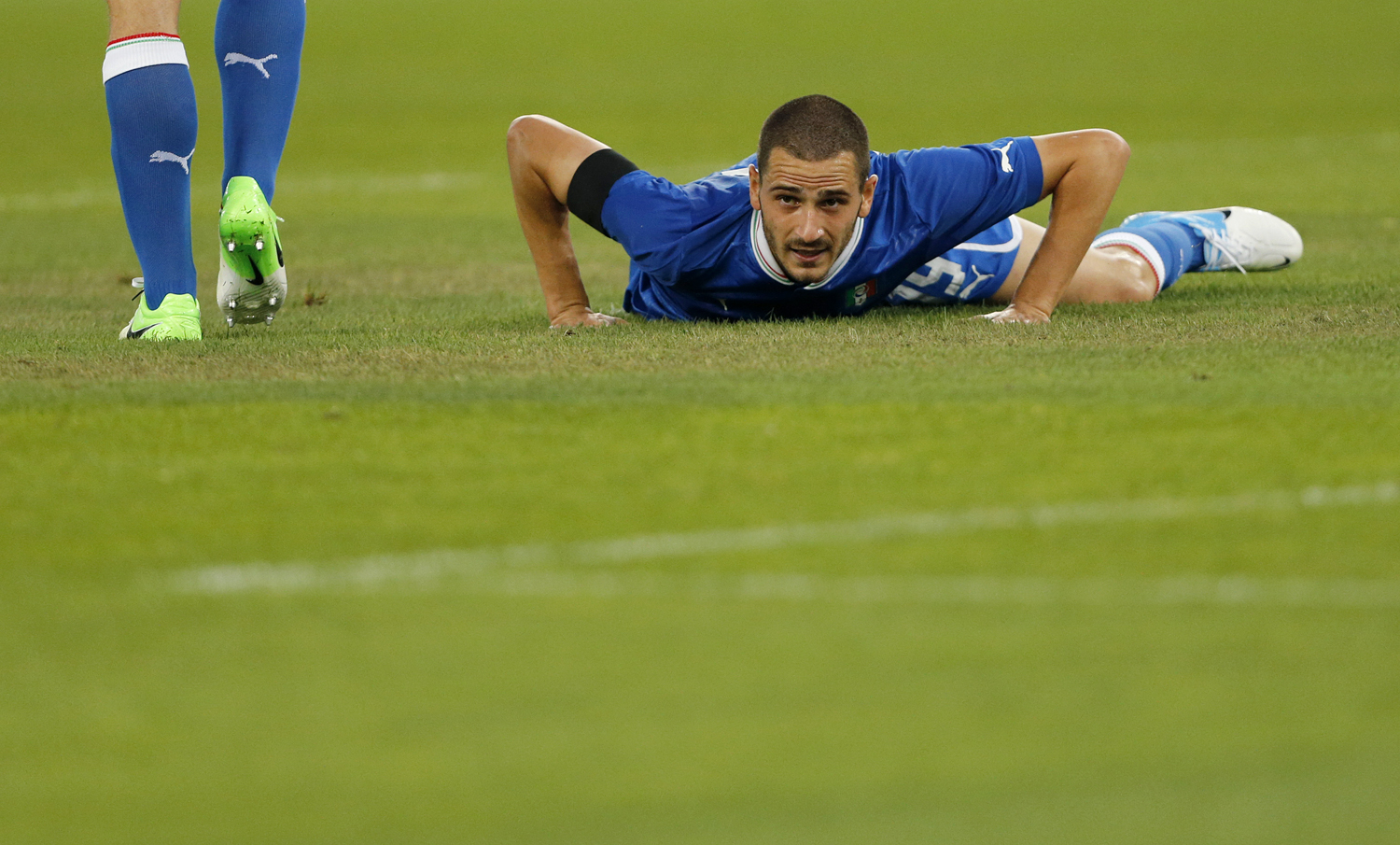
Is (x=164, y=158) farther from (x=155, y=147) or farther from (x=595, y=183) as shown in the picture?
(x=595, y=183)

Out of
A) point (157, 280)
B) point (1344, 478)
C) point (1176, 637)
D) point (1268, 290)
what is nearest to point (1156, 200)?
point (1268, 290)

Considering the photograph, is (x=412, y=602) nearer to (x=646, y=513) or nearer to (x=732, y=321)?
(x=646, y=513)

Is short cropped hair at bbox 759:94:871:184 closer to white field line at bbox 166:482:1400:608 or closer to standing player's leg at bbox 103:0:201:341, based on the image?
standing player's leg at bbox 103:0:201:341

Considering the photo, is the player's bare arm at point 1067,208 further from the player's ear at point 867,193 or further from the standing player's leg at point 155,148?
the standing player's leg at point 155,148

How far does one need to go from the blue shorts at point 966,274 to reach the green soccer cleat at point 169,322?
193 centimetres

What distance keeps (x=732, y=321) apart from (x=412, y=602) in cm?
263

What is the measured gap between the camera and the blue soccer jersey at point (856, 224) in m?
4.78

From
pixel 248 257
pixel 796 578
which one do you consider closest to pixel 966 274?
pixel 248 257

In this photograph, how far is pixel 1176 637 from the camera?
2.26 meters

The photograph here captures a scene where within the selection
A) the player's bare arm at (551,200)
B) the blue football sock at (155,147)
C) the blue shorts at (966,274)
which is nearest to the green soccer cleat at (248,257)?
the blue football sock at (155,147)

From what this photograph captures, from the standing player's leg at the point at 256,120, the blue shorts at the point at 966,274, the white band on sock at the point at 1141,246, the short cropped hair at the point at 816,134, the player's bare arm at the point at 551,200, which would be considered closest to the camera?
the short cropped hair at the point at 816,134

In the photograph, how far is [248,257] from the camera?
479 centimetres

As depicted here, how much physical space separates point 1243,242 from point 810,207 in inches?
77.0

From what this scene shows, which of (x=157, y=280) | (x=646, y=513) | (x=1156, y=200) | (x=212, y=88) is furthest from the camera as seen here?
(x=212, y=88)
